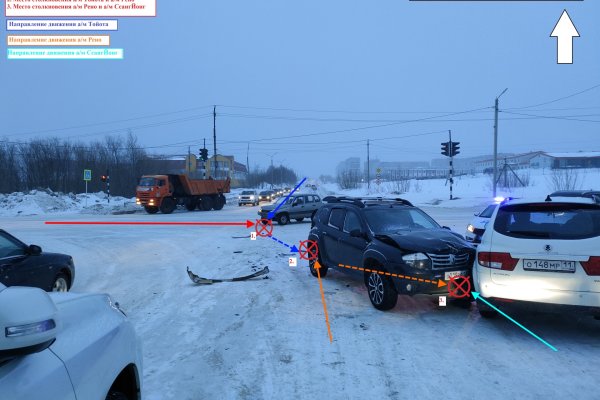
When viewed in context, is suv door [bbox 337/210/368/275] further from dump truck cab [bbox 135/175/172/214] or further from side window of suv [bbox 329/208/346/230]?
dump truck cab [bbox 135/175/172/214]

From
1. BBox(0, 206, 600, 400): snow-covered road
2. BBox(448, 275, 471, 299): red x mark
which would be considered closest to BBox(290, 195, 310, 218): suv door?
BBox(0, 206, 600, 400): snow-covered road

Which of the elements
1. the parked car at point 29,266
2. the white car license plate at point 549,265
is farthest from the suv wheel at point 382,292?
the parked car at point 29,266

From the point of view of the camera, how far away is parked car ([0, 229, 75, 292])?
629cm

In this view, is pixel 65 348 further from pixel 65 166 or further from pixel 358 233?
pixel 65 166

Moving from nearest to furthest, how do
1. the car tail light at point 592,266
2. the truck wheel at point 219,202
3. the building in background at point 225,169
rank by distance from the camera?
1. the car tail light at point 592,266
2. the truck wheel at point 219,202
3. the building in background at point 225,169

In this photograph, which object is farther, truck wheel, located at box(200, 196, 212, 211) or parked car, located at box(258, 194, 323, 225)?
truck wheel, located at box(200, 196, 212, 211)

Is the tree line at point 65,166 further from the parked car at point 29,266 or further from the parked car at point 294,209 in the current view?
the parked car at point 29,266

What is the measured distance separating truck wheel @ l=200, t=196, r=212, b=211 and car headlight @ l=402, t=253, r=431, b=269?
3232cm

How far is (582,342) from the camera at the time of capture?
5621mm

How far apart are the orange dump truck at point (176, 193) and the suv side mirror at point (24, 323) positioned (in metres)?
32.2

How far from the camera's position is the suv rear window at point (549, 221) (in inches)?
220

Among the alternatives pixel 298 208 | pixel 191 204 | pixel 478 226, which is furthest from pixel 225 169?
pixel 478 226

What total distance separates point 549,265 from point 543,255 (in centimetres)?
13

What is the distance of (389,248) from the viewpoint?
6.94m
